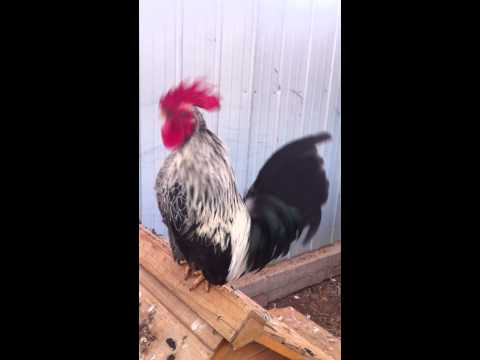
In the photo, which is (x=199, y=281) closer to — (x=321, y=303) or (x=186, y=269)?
(x=186, y=269)

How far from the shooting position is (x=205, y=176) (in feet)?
5.21

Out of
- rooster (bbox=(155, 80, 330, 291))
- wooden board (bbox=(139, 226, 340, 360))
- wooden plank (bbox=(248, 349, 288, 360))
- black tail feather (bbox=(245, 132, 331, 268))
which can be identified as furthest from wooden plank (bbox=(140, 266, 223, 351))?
black tail feather (bbox=(245, 132, 331, 268))

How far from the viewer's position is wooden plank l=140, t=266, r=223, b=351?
1.53 meters

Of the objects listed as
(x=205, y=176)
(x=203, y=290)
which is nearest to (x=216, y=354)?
(x=203, y=290)

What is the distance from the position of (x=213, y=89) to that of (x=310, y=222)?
1.02 metres

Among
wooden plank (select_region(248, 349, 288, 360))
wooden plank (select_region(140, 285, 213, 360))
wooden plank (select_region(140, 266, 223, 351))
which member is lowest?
wooden plank (select_region(248, 349, 288, 360))

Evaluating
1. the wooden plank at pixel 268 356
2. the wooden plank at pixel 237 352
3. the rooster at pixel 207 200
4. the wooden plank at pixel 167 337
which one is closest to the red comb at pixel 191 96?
the rooster at pixel 207 200

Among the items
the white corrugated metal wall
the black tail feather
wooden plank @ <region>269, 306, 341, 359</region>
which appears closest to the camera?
the white corrugated metal wall

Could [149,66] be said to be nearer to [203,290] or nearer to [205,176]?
[205,176]

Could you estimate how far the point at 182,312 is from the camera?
5.41ft

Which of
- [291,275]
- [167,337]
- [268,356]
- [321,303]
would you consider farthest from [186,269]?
[321,303]

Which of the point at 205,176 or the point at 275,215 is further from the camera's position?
the point at 275,215

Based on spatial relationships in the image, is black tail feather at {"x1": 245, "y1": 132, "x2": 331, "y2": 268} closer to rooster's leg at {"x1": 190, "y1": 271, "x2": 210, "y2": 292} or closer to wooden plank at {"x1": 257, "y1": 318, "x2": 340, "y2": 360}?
rooster's leg at {"x1": 190, "y1": 271, "x2": 210, "y2": 292}

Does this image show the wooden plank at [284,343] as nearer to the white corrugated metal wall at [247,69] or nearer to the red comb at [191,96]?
the white corrugated metal wall at [247,69]
